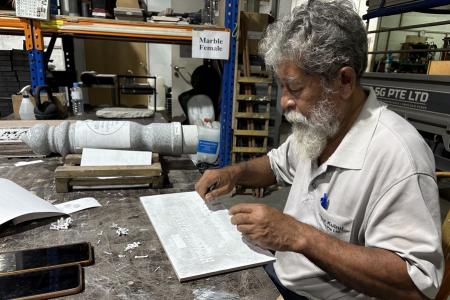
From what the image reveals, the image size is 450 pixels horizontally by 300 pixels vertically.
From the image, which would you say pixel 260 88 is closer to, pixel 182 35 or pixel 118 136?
pixel 182 35

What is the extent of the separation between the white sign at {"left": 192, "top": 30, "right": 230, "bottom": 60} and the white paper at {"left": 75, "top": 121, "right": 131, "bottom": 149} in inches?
31.7

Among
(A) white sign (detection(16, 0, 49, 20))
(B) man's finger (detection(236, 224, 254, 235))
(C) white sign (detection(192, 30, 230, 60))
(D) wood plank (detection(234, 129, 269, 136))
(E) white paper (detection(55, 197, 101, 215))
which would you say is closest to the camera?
(B) man's finger (detection(236, 224, 254, 235))

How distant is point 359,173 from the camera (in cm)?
78

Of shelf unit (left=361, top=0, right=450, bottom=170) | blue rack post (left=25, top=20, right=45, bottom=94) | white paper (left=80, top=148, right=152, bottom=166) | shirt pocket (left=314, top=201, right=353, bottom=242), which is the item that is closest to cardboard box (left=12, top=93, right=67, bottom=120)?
blue rack post (left=25, top=20, right=45, bottom=94)

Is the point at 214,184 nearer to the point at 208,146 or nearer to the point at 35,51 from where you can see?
the point at 208,146

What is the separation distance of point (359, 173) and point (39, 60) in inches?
75.8

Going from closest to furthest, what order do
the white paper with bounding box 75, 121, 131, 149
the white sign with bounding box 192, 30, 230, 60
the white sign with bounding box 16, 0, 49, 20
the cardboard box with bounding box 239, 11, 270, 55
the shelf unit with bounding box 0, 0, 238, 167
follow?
1. the white paper with bounding box 75, 121, 131, 149
2. the white sign with bounding box 16, 0, 49, 20
3. the shelf unit with bounding box 0, 0, 238, 167
4. the white sign with bounding box 192, 30, 230, 60
5. the cardboard box with bounding box 239, 11, 270, 55

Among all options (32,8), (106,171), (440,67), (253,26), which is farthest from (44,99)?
(440,67)

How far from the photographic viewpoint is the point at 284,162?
1.23 m

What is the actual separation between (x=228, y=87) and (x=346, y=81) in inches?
54.7

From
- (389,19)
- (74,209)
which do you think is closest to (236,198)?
(74,209)

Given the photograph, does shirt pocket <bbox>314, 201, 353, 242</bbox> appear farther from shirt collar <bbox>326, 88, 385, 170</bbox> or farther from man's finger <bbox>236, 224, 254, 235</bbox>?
man's finger <bbox>236, 224, 254, 235</bbox>

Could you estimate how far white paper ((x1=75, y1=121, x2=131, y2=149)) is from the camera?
133 centimetres

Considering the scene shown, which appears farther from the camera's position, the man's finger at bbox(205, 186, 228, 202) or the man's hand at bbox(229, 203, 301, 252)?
the man's finger at bbox(205, 186, 228, 202)
